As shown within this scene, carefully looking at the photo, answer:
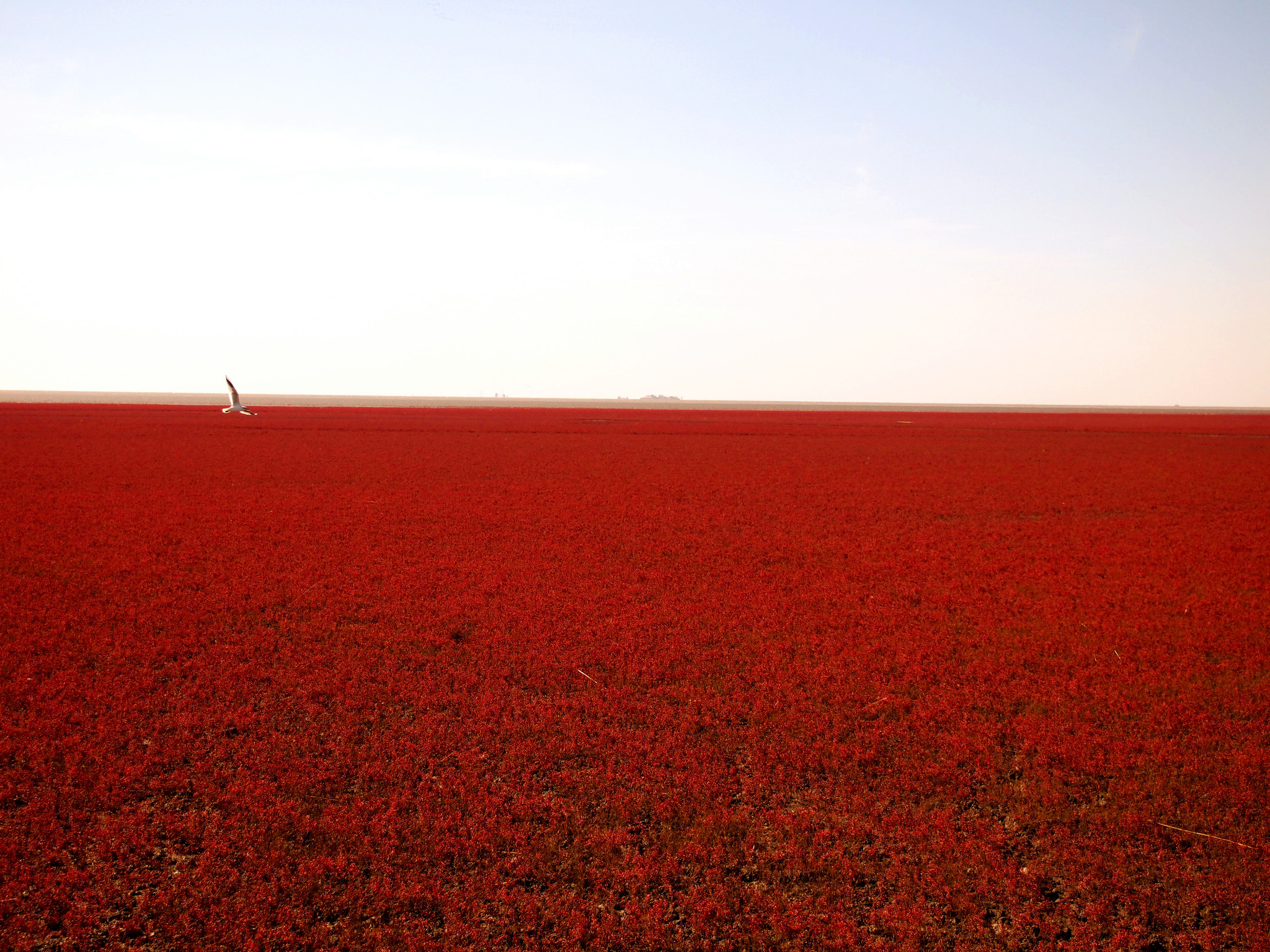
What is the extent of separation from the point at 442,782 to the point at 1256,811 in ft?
14.7

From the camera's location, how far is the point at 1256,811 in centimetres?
418

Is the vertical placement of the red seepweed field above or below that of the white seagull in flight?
below

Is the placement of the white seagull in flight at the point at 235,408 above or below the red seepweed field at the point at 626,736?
above

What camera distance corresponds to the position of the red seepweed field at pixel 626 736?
3.37 metres

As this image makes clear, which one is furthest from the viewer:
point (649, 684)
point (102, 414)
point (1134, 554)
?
point (102, 414)

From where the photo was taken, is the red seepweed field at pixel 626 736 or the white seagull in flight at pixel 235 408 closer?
the red seepweed field at pixel 626 736

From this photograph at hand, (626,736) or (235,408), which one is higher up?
(235,408)

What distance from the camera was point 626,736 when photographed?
499 cm

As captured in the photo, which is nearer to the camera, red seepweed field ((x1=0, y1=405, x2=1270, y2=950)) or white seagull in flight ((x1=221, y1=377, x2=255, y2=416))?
red seepweed field ((x1=0, y1=405, x2=1270, y2=950))

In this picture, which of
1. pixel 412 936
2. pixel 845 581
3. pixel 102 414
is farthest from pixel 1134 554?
pixel 102 414

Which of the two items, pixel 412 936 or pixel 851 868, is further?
pixel 851 868

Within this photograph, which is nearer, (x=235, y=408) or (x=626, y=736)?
(x=626, y=736)

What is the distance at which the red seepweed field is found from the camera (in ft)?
11.0

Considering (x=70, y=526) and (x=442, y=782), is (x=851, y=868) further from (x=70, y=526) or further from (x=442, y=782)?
(x=70, y=526)
